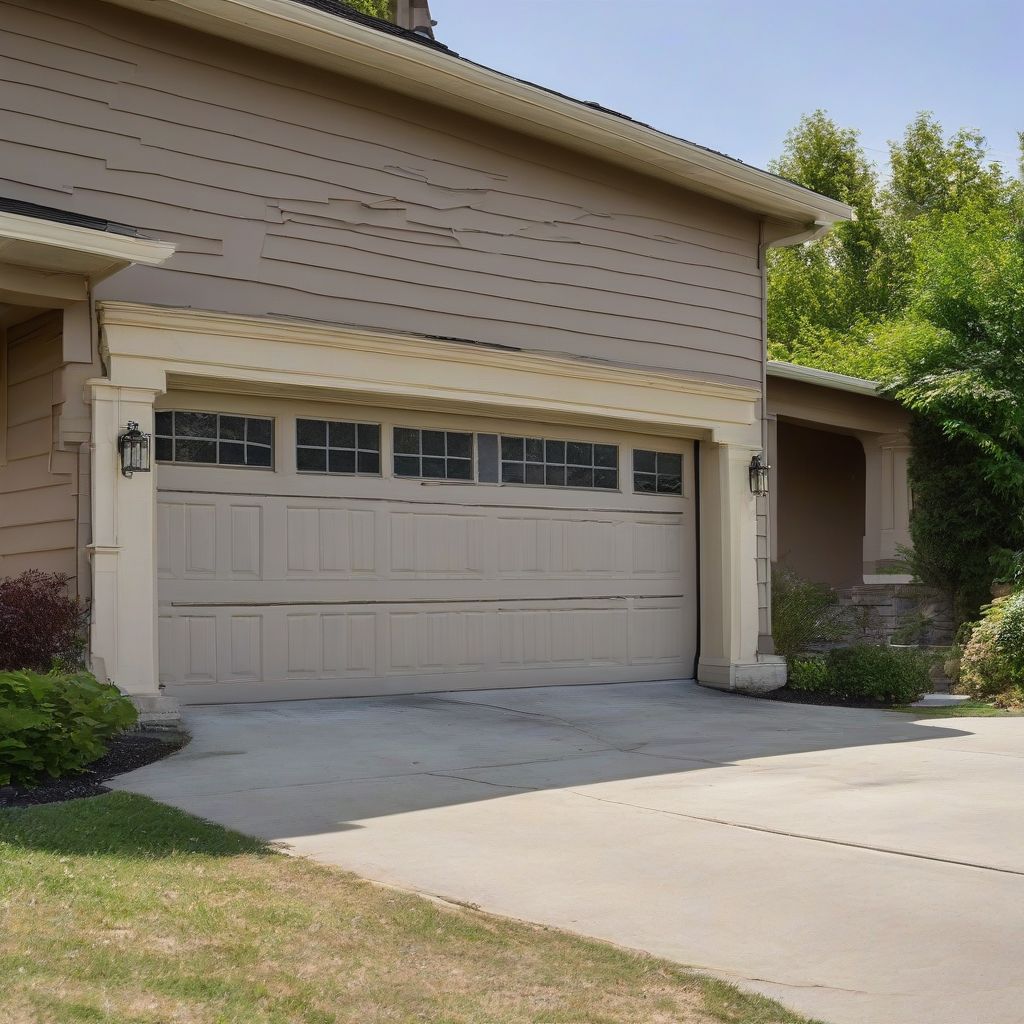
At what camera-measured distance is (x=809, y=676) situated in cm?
1202

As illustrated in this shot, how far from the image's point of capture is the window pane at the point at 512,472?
1099cm

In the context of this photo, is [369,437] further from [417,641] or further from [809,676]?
[809,676]

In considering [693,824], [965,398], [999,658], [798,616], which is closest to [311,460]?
[693,824]

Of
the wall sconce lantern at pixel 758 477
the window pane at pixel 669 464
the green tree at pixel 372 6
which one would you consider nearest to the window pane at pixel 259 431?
the window pane at pixel 669 464

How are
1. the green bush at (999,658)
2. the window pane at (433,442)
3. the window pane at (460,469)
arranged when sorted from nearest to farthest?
the window pane at (433,442)
the window pane at (460,469)
the green bush at (999,658)

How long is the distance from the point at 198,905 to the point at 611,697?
695 cm

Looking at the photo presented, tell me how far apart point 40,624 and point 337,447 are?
2877 millimetres

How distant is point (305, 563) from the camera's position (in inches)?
382

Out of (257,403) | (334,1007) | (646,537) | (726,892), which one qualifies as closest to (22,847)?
(334,1007)

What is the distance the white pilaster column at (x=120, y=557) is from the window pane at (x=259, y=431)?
1092 millimetres

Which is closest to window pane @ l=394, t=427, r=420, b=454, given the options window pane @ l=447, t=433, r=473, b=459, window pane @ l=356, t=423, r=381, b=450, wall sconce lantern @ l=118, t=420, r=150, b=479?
window pane @ l=356, t=423, r=381, b=450

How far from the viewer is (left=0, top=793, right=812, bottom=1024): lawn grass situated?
330 cm

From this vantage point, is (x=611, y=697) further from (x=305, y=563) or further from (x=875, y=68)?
(x=875, y=68)

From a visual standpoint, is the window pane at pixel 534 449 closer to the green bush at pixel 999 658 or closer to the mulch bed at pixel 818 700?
the mulch bed at pixel 818 700
